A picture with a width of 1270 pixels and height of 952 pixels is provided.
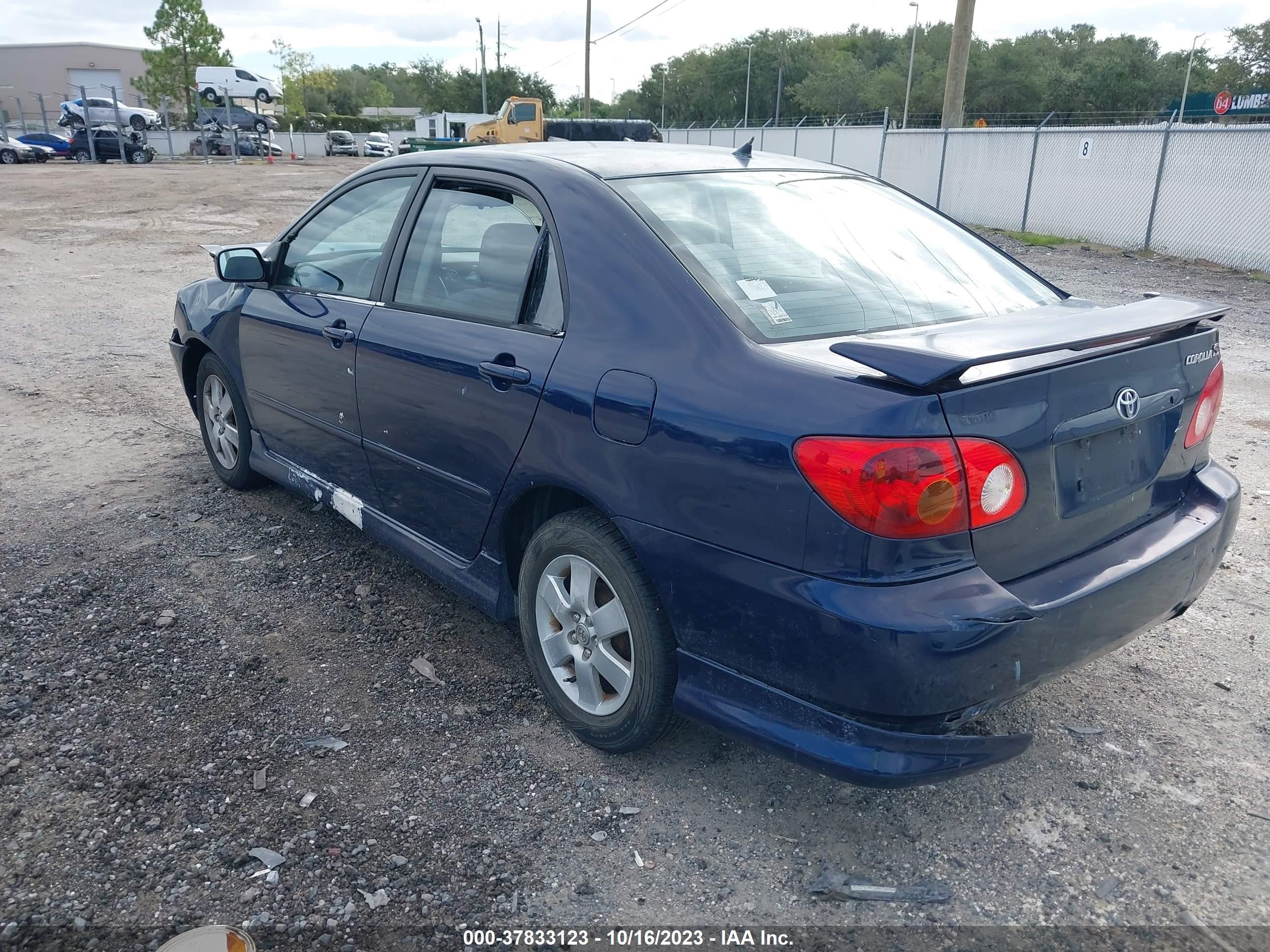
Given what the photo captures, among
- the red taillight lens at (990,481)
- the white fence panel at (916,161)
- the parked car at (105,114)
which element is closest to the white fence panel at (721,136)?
the white fence panel at (916,161)

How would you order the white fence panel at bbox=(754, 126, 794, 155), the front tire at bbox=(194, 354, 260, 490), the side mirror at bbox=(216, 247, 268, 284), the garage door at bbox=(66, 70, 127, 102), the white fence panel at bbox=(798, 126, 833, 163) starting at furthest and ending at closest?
1. the garage door at bbox=(66, 70, 127, 102)
2. the white fence panel at bbox=(754, 126, 794, 155)
3. the white fence panel at bbox=(798, 126, 833, 163)
4. the front tire at bbox=(194, 354, 260, 490)
5. the side mirror at bbox=(216, 247, 268, 284)

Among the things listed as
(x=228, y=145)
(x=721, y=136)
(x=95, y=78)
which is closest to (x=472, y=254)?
(x=721, y=136)

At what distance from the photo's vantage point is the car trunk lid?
219 centimetres

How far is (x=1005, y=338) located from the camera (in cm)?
233

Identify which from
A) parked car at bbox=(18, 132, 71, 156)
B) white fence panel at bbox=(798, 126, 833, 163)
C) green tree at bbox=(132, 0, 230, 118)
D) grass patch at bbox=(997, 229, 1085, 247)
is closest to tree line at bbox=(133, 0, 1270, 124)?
green tree at bbox=(132, 0, 230, 118)

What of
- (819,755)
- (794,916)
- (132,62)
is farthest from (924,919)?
(132,62)

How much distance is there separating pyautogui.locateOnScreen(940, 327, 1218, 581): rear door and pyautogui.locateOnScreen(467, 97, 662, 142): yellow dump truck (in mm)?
24820

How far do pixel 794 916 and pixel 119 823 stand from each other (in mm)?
1802

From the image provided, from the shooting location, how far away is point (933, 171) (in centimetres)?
2161

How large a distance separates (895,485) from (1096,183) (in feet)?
56.2

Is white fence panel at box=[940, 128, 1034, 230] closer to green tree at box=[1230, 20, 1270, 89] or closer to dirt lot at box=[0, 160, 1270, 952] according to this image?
dirt lot at box=[0, 160, 1270, 952]

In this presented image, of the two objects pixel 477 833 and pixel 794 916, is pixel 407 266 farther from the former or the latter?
pixel 794 916

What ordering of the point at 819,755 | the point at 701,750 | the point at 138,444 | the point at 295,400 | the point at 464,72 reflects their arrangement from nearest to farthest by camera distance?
the point at 819,755 → the point at 701,750 → the point at 295,400 → the point at 138,444 → the point at 464,72

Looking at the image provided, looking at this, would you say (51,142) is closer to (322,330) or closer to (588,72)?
(588,72)
